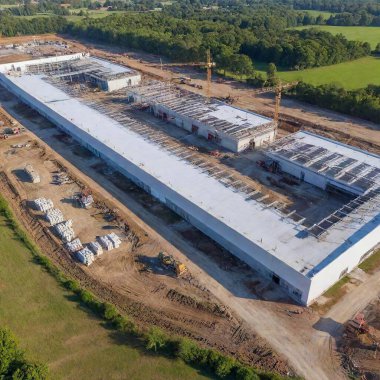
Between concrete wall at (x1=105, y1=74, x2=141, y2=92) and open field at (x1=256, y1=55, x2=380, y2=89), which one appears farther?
open field at (x1=256, y1=55, x2=380, y2=89)

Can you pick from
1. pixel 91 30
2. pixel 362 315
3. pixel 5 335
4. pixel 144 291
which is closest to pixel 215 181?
pixel 144 291

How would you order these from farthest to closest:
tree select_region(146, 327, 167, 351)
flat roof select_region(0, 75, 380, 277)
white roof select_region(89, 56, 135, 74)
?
white roof select_region(89, 56, 135, 74) < flat roof select_region(0, 75, 380, 277) < tree select_region(146, 327, 167, 351)

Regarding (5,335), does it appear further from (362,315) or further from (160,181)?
(362,315)

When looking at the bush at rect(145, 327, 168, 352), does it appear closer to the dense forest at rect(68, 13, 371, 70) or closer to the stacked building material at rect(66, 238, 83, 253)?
the stacked building material at rect(66, 238, 83, 253)

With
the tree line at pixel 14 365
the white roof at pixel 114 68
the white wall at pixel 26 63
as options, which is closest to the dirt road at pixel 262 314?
the tree line at pixel 14 365

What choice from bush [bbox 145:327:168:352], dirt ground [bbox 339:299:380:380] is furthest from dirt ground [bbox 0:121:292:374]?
dirt ground [bbox 339:299:380:380]

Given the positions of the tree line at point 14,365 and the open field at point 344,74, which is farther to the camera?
the open field at point 344,74

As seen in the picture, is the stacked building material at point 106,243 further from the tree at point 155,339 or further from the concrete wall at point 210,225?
the tree at point 155,339
